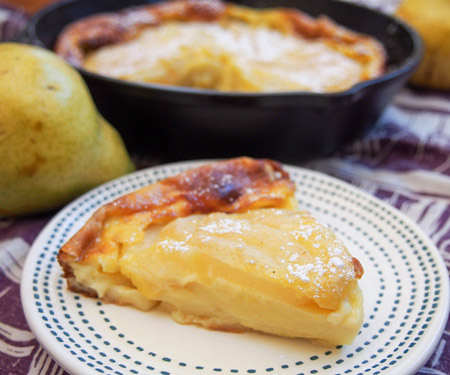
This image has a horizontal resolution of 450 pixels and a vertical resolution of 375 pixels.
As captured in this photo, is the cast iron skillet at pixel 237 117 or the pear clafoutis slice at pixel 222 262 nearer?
the pear clafoutis slice at pixel 222 262

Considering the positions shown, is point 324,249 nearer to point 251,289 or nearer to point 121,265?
point 251,289

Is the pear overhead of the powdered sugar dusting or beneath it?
beneath

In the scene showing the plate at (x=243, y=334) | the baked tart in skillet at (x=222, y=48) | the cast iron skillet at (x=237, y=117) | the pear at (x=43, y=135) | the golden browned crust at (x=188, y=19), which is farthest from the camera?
the golden browned crust at (x=188, y=19)

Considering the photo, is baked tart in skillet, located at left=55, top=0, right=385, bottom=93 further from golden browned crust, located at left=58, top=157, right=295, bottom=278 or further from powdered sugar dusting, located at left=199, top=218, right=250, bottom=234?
powdered sugar dusting, located at left=199, top=218, right=250, bottom=234

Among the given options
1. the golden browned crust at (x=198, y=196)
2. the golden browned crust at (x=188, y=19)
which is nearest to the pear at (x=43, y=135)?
the golden browned crust at (x=198, y=196)

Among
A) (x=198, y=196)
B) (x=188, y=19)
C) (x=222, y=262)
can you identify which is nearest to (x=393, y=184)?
(x=198, y=196)

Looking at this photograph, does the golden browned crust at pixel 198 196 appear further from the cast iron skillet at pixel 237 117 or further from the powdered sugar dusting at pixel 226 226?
the cast iron skillet at pixel 237 117

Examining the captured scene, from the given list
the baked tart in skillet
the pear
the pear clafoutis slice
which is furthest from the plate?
the baked tart in skillet
